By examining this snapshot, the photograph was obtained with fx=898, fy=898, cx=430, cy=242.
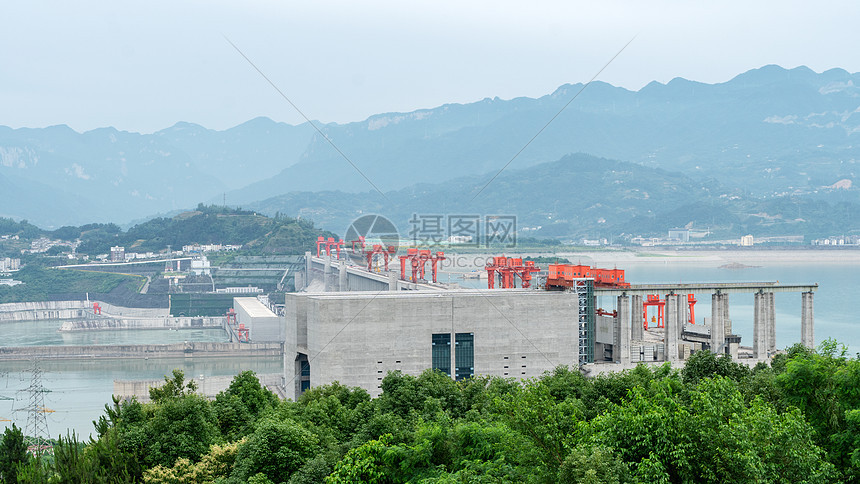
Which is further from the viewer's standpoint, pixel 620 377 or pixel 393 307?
pixel 393 307

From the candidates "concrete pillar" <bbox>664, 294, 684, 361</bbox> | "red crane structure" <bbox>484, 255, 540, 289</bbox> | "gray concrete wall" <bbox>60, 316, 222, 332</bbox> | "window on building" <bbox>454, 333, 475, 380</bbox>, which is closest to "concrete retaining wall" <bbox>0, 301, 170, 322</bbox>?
"gray concrete wall" <bbox>60, 316, 222, 332</bbox>

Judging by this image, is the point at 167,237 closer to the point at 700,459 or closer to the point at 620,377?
the point at 620,377

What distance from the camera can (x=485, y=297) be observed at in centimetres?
4131

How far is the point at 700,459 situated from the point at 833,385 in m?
4.87

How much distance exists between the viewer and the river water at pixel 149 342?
2542 inches

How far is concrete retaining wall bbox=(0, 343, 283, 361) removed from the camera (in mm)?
87188

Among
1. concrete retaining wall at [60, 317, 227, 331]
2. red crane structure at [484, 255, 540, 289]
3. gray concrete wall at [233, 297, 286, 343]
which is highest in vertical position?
red crane structure at [484, 255, 540, 289]

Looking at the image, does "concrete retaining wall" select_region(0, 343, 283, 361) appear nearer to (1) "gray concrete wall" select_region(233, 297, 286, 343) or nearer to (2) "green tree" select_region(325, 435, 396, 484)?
(1) "gray concrete wall" select_region(233, 297, 286, 343)

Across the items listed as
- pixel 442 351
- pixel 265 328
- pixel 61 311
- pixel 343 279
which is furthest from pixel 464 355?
pixel 61 311

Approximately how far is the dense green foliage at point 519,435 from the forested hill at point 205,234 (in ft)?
403

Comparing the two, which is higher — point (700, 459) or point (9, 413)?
point (700, 459)

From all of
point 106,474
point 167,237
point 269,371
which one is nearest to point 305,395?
point 106,474

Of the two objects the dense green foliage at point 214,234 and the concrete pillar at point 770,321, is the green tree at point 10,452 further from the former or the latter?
the dense green foliage at point 214,234

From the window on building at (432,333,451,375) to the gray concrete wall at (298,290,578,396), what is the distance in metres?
0.29
